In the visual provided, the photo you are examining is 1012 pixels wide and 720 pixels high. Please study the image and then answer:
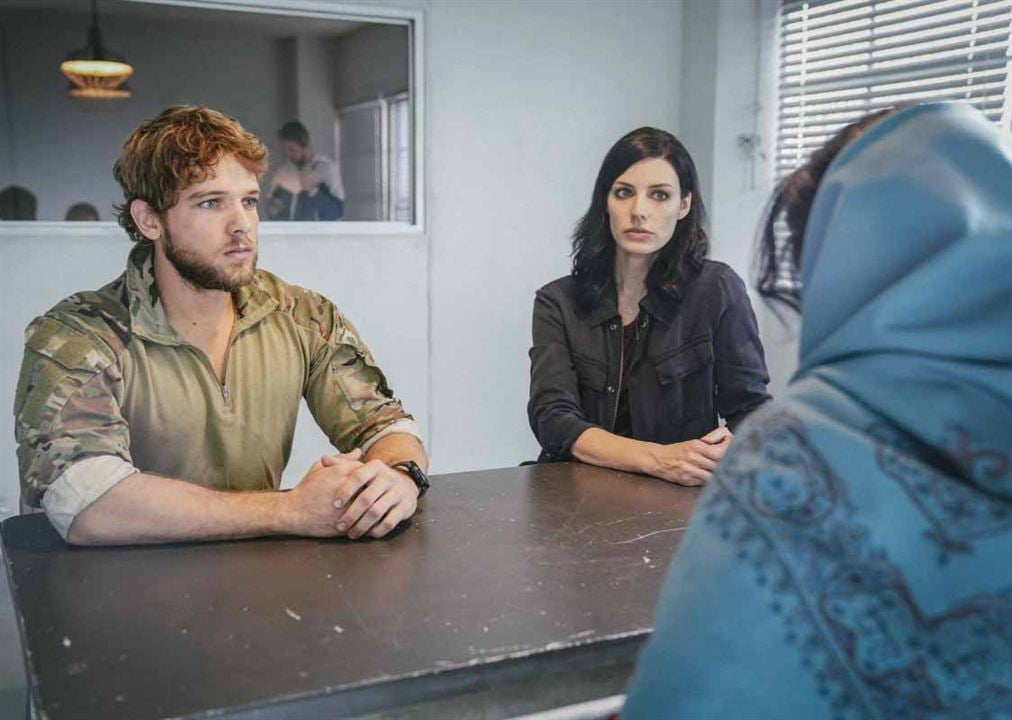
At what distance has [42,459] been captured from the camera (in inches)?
61.3

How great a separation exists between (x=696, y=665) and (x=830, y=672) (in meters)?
0.08

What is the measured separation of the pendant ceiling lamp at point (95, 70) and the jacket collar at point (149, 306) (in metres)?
1.81

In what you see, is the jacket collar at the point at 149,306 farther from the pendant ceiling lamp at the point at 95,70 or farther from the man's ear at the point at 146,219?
the pendant ceiling lamp at the point at 95,70

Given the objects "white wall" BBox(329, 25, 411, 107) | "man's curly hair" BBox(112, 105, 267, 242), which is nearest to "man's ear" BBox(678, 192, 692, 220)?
"man's curly hair" BBox(112, 105, 267, 242)

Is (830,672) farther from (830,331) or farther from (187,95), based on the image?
(187,95)

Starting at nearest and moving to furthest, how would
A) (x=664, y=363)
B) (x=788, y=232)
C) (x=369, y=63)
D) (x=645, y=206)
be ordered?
(x=788, y=232) < (x=664, y=363) < (x=645, y=206) < (x=369, y=63)

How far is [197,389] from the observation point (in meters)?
1.87

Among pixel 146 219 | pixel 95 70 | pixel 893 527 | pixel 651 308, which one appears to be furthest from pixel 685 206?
pixel 95 70

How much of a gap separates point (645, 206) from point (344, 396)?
0.97m

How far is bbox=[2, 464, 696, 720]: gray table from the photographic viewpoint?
1.04 m

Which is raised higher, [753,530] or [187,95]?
[187,95]

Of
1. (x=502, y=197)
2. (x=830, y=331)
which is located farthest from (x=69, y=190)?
(x=830, y=331)

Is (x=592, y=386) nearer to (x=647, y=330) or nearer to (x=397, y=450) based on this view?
(x=647, y=330)

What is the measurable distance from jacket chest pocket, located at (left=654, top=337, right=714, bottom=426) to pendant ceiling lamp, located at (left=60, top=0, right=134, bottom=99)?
232cm
